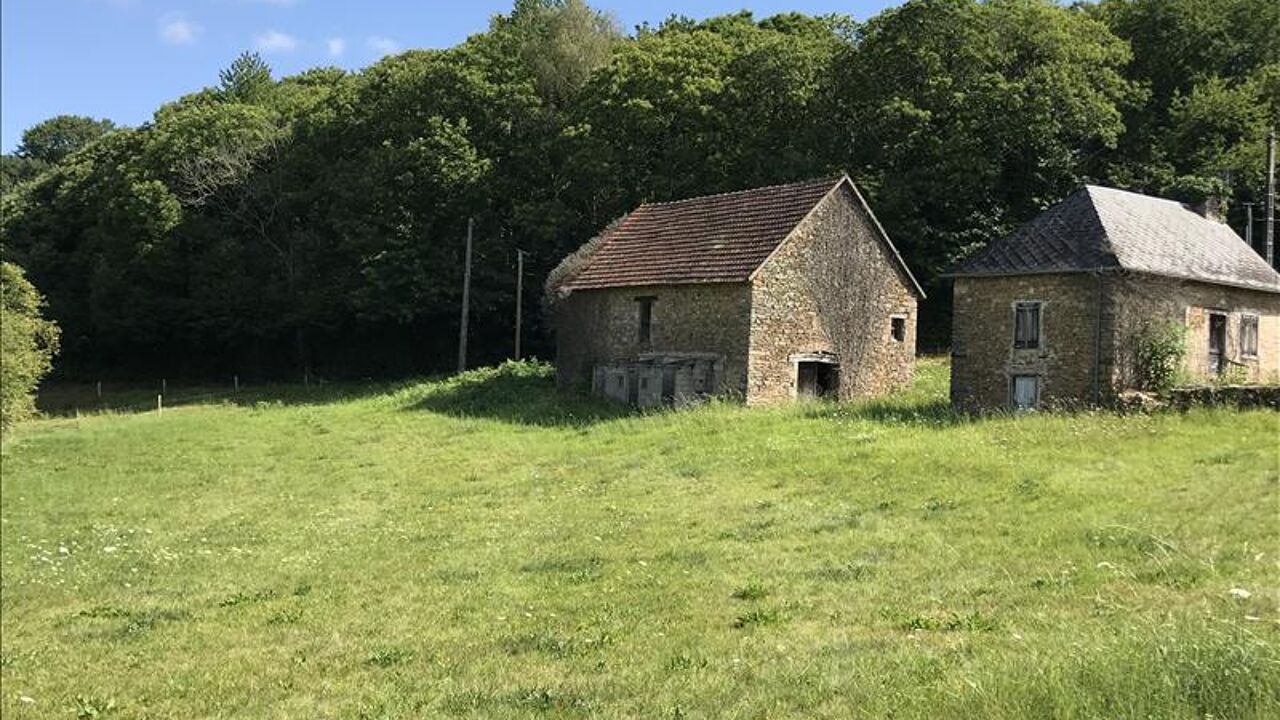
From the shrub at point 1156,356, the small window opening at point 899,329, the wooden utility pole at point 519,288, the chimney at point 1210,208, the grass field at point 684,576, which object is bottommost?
the grass field at point 684,576

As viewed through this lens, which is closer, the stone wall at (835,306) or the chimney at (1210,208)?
the stone wall at (835,306)

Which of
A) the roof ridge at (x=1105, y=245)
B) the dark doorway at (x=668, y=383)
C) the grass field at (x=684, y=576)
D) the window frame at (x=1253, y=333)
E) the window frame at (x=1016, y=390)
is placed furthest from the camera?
the dark doorway at (x=668, y=383)

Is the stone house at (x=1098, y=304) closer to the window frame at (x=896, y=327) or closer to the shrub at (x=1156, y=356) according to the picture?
the shrub at (x=1156, y=356)

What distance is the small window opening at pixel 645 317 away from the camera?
101 feet

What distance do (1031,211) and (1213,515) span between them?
31340mm

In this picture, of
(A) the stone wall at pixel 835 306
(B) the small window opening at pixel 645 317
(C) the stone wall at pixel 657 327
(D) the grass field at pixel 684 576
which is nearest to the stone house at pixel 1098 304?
(D) the grass field at pixel 684 576

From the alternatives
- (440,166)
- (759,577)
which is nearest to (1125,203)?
(759,577)

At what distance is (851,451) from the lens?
1858cm

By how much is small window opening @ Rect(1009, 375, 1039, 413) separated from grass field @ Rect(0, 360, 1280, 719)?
2.81 metres

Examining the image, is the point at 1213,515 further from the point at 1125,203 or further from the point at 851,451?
the point at 1125,203

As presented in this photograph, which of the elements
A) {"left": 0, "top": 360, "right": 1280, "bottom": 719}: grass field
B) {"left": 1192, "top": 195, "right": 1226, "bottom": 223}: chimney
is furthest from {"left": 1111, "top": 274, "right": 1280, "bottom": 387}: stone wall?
{"left": 0, "top": 360, "right": 1280, "bottom": 719}: grass field

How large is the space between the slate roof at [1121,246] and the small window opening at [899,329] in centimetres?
522

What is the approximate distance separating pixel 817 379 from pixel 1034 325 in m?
6.69

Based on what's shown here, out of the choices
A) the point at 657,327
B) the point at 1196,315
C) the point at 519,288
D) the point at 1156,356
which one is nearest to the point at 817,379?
the point at 657,327
